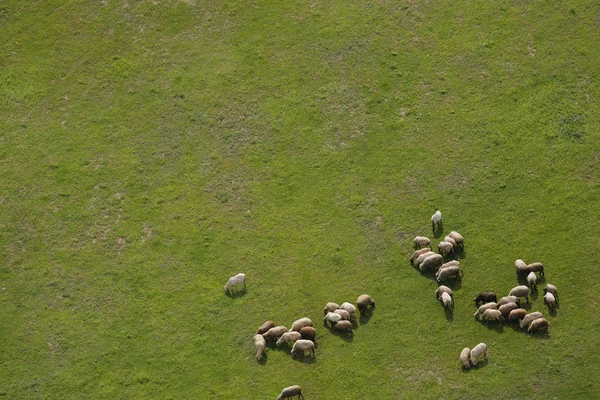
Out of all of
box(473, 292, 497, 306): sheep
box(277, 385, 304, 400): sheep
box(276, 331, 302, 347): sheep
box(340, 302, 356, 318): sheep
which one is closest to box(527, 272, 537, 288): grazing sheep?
box(473, 292, 497, 306): sheep

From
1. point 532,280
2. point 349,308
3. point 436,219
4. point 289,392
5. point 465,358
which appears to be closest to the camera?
A: point 289,392

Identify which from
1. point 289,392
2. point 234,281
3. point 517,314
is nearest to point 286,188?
point 234,281

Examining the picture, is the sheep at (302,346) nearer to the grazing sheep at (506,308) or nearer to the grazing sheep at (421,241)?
the grazing sheep at (421,241)

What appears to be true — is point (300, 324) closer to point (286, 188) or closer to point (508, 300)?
point (286, 188)

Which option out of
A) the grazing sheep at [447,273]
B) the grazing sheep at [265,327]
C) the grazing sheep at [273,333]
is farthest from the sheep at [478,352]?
the grazing sheep at [265,327]

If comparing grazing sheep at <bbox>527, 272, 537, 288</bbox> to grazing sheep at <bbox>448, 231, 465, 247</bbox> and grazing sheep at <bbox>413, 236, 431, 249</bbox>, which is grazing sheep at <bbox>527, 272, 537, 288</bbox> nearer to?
grazing sheep at <bbox>448, 231, 465, 247</bbox>

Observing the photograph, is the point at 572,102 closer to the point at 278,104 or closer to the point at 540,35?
the point at 540,35
